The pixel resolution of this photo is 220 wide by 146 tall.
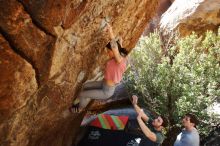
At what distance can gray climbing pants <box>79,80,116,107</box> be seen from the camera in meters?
8.06

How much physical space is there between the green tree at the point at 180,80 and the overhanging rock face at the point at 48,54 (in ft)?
13.2

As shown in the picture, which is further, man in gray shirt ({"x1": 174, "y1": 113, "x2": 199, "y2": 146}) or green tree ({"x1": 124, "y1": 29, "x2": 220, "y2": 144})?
green tree ({"x1": 124, "y1": 29, "x2": 220, "y2": 144})

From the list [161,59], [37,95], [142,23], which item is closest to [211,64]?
[161,59]

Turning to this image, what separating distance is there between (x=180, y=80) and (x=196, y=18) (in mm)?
5093

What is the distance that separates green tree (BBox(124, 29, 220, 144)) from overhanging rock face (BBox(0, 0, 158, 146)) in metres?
4.03

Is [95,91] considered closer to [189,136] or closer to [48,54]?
[48,54]

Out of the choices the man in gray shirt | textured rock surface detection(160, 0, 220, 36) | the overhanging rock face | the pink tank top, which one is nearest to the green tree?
textured rock surface detection(160, 0, 220, 36)

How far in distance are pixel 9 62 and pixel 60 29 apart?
1019mm

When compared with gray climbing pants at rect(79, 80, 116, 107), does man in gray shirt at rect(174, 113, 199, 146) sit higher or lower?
lower

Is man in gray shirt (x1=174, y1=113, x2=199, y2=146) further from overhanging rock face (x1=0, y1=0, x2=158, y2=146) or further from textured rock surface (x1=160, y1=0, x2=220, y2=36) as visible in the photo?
textured rock surface (x1=160, y1=0, x2=220, y2=36)

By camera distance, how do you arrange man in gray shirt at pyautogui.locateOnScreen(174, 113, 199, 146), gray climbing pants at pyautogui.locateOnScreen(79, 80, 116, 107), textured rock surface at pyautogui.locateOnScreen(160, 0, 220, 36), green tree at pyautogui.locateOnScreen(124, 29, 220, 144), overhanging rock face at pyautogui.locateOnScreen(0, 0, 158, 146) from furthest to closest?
textured rock surface at pyautogui.locateOnScreen(160, 0, 220, 36) → green tree at pyautogui.locateOnScreen(124, 29, 220, 144) → gray climbing pants at pyautogui.locateOnScreen(79, 80, 116, 107) → man in gray shirt at pyautogui.locateOnScreen(174, 113, 199, 146) → overhanging rock face at pyautogui.locateOnScreen(0, 0, 158, 146)

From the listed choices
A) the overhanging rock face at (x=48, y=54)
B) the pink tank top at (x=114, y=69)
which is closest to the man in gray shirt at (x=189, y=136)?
the pink tank top at (x=114, y=69)

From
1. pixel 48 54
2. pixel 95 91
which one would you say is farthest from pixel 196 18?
pixel 48 54

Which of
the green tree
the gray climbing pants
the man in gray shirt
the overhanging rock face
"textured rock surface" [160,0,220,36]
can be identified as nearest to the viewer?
the overhanging rock face
